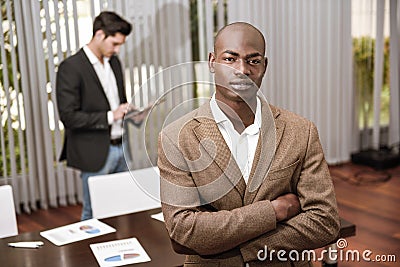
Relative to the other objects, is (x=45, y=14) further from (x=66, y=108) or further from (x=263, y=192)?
(x=263, y=192)

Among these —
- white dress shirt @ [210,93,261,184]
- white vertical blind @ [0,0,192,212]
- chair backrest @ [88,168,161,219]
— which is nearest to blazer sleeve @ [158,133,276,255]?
white dress shirt @ [210,93,261,184]

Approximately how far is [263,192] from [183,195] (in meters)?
0.21

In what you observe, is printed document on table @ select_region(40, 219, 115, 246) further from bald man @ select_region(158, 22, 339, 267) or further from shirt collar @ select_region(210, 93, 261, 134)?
shirt collar @ select_region(210, 93, 261, 134)

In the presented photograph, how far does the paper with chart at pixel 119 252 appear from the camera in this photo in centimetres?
224

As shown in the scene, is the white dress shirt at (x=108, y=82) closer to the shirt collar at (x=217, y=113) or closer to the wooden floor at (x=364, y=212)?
the wooden floor at (x=364, y=212)

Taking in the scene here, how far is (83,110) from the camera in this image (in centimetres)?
377

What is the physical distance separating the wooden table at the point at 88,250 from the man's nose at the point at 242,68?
3.26 feet

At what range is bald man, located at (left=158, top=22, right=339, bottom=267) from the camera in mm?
1453

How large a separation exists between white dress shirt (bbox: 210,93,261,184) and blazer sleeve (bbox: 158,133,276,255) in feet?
0.39

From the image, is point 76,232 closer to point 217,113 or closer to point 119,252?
point 119,252

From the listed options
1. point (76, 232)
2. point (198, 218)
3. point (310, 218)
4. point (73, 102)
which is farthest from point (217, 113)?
point (73, 102)

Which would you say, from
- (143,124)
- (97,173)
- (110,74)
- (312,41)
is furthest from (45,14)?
(143,124)

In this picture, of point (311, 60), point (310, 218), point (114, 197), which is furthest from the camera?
point (311, 60)

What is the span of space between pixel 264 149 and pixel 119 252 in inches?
40.7
